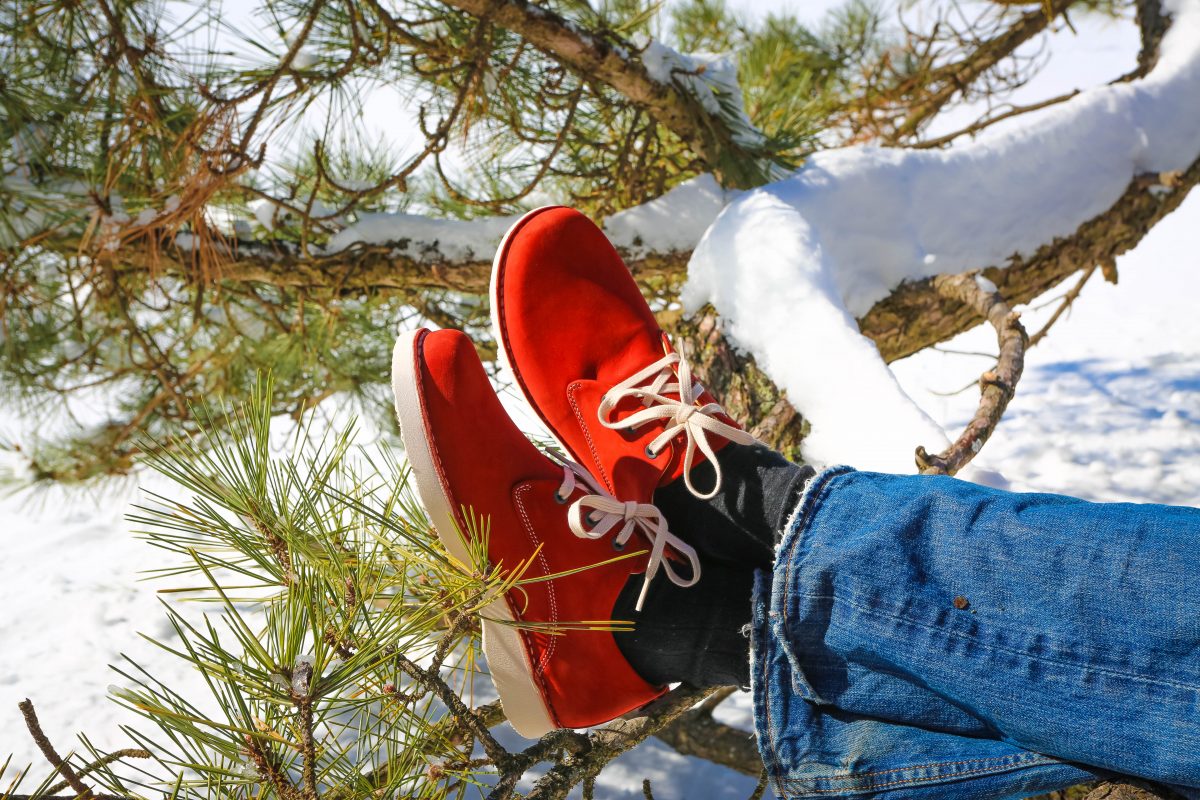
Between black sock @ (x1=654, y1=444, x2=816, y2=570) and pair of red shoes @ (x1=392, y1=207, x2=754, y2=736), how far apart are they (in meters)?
0.02

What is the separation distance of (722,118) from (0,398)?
1161mm

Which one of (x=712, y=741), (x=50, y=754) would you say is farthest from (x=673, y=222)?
Answer: (x=50, y=754)

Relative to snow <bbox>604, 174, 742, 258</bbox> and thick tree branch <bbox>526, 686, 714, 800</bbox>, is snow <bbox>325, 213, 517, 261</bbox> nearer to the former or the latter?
snow <bbox>604, 174, 742, 258</bbox>

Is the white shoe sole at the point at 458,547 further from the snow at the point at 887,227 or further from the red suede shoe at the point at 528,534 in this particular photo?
the snow at the point at 887,227

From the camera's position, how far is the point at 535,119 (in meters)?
1.11

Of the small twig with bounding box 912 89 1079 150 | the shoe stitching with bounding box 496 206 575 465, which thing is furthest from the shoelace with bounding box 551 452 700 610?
the small twig with bounding box 912 89 1079 150

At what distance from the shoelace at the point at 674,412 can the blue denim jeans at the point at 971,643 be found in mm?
90

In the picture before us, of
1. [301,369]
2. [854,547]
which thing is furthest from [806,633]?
[301,369]

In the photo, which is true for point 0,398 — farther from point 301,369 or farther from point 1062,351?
point 1062,351

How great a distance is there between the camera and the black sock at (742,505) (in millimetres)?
554

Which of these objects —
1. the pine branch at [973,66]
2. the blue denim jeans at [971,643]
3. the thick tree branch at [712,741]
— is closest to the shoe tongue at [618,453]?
the blue denim jeans at [971,643]

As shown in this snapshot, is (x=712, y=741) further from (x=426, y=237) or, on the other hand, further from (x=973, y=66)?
(x=973, y=66)

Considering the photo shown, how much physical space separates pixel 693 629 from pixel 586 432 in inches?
7.5

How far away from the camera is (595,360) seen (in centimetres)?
72
